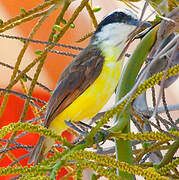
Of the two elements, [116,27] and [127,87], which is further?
[116,27]

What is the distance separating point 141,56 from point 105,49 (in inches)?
12.0

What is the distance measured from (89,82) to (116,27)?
5.1 inches

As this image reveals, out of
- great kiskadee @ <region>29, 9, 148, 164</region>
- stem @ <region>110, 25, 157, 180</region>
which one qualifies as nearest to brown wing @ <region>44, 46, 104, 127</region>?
great kiskadee @ <region>29, 9, 148, 164</region>

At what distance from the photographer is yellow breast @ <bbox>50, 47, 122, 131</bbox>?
2.30ft

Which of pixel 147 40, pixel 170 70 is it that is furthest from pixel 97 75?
pixel 170 70

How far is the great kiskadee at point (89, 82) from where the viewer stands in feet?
2.29

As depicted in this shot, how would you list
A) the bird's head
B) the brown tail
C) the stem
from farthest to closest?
the bird's head < the brown tail < the stem

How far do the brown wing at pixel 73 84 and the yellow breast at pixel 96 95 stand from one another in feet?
0.04

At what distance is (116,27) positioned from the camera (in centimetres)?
76

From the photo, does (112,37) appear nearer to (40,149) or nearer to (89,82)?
(89,82)

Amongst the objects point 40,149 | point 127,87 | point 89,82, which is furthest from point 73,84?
point 127,87

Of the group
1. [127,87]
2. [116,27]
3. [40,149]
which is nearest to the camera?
[127,87]

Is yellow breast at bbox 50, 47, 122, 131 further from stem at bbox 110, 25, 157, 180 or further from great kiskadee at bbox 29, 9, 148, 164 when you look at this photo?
stem at bbox 110, 25, 157, 180

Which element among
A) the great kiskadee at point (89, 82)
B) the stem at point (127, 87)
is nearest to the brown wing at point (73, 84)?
the great kiskadee at point (89, 82)
